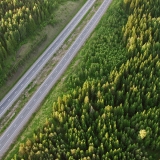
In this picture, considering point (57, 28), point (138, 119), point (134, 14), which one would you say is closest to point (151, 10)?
point (134, 14)

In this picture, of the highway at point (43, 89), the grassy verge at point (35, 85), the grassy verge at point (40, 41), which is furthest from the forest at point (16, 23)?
the highway at point (43, 89)

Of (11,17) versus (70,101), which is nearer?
(70,101)

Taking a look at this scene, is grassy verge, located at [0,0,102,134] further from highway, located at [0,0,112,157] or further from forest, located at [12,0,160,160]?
forest, located at [12,0,160,160]

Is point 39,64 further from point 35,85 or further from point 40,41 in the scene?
point 40,41

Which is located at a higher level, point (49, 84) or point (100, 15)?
point (100, 15)

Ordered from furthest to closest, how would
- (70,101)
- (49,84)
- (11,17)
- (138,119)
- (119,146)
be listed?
1. (11,17)
2. (49,84)
3. (70,101)
4. (138,119)
5. (119,146)

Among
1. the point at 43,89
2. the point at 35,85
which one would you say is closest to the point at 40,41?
the point at 35,85

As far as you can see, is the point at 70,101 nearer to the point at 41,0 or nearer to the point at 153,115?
the point at 153,115

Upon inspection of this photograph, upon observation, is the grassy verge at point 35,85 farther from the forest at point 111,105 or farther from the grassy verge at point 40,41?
the forest at point 111,105
